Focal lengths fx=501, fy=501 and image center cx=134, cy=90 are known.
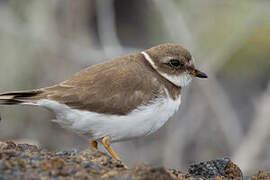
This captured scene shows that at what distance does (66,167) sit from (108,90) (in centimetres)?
204

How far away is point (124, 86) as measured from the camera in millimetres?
6344

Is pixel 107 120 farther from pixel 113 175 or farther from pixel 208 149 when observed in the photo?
pixel 208 149

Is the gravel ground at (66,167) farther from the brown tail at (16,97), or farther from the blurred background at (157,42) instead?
the blurred background at (157,42)

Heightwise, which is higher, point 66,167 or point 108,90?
point 108,90

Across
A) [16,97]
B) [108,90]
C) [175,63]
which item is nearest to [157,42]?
[175,63]

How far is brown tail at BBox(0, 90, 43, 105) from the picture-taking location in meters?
6.11

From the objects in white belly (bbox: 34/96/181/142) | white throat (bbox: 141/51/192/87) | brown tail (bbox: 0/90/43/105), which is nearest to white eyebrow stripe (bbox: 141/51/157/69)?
white throat (bbox: 141/51/192/87)

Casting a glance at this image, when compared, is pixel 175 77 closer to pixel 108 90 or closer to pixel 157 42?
pixel 108 90

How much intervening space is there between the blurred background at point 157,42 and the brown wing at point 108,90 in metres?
4.67

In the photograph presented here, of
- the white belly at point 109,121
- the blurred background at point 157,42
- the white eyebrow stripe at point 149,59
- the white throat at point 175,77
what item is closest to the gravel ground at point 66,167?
the white belly at point 109,121

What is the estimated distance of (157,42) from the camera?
13.3 metres

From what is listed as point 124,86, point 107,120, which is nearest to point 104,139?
point 107,120

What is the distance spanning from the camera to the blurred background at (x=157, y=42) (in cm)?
1130

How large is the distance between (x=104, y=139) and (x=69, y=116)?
1.73ft
